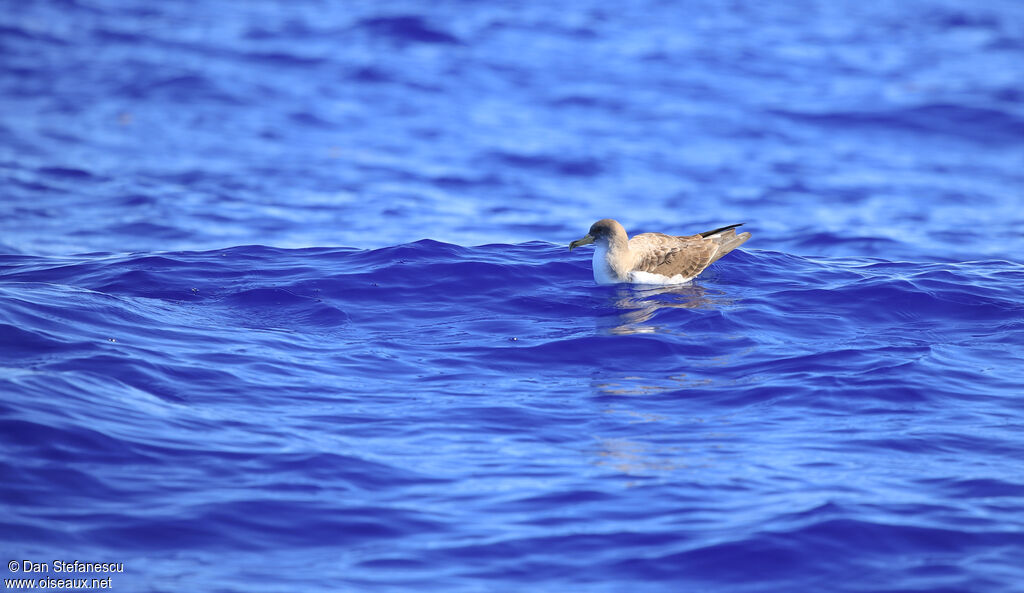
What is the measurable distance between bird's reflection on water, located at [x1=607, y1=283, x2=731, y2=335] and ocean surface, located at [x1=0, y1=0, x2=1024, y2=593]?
7 cm

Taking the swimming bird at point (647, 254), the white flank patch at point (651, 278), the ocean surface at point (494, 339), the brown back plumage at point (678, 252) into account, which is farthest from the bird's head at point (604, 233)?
the ocean surface at point (494, 339)

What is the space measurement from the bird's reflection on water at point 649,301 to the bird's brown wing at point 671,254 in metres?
0.24

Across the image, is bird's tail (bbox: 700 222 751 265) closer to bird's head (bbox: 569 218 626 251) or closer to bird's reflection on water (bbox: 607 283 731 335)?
bird's reflection on water (bbox: 607 283 731 335)

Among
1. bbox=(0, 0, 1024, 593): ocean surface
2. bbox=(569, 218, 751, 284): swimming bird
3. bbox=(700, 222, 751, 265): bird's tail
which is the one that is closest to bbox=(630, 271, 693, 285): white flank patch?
bbox=(569, 218, 751, 284): swimming bird

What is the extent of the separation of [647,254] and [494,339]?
293 centimetres

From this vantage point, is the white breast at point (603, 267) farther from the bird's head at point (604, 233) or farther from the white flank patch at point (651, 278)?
the white flank patch at point (651, 278)

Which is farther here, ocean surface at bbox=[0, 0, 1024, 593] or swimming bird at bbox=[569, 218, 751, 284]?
swimming bird at bbox=[569, 218, 751, 284]

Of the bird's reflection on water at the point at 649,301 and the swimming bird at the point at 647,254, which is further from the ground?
the swimming bird at the point at 647,254

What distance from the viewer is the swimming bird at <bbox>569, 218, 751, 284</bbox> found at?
12.8 metres

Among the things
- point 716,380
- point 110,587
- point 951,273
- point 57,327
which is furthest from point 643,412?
point 951,273

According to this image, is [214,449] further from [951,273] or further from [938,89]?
[938,89]

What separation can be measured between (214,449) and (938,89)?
23934mm

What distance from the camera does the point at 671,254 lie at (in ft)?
43.2

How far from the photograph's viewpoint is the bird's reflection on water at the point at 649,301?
36.8ft
